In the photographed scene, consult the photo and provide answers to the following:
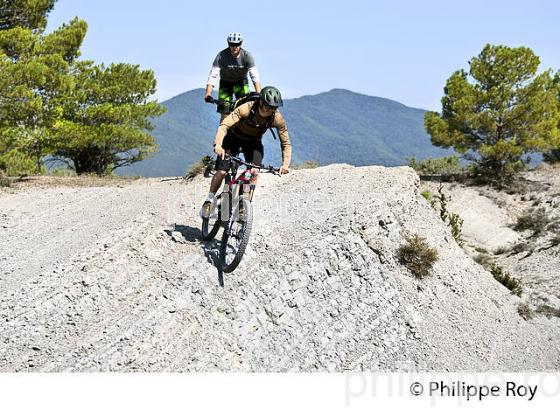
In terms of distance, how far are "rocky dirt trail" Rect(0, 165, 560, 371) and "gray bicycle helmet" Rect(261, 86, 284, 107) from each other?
9.90ft

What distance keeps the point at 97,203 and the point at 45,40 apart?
39.9 ft

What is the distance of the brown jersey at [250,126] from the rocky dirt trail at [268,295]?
2.16m

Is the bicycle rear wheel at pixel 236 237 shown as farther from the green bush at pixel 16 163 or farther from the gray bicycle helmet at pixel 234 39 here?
the green bush at pixel 16 163

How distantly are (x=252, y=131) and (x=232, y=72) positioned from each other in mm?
2241

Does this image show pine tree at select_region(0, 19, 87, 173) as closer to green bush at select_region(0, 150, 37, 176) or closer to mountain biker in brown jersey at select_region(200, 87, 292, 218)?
Answer: green bush at select_region(0, 150, 37, 176)

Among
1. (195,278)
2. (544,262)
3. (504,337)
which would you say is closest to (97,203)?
(195,278)

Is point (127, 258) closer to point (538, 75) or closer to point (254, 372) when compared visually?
point (254, 372)

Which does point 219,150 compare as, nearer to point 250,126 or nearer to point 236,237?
point 250,126

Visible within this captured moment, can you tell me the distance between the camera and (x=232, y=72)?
11.8 metres

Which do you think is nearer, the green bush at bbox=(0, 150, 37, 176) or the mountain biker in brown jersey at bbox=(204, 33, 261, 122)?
the mountain biker in brown jersey at bbox=(204, 33, 261, 122)

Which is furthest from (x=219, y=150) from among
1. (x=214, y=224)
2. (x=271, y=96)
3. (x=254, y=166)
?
(x=214, y=224)

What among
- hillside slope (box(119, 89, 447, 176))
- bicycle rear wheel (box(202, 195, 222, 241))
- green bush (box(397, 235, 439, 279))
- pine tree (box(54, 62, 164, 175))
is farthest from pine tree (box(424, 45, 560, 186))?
hillside slope (box(119, 89, 447, 176))

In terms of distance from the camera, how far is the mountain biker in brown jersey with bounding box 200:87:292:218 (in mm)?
9438

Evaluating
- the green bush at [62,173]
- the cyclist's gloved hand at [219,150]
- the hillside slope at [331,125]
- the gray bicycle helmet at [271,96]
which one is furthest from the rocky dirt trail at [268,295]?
the hillside slope at [331,125]
